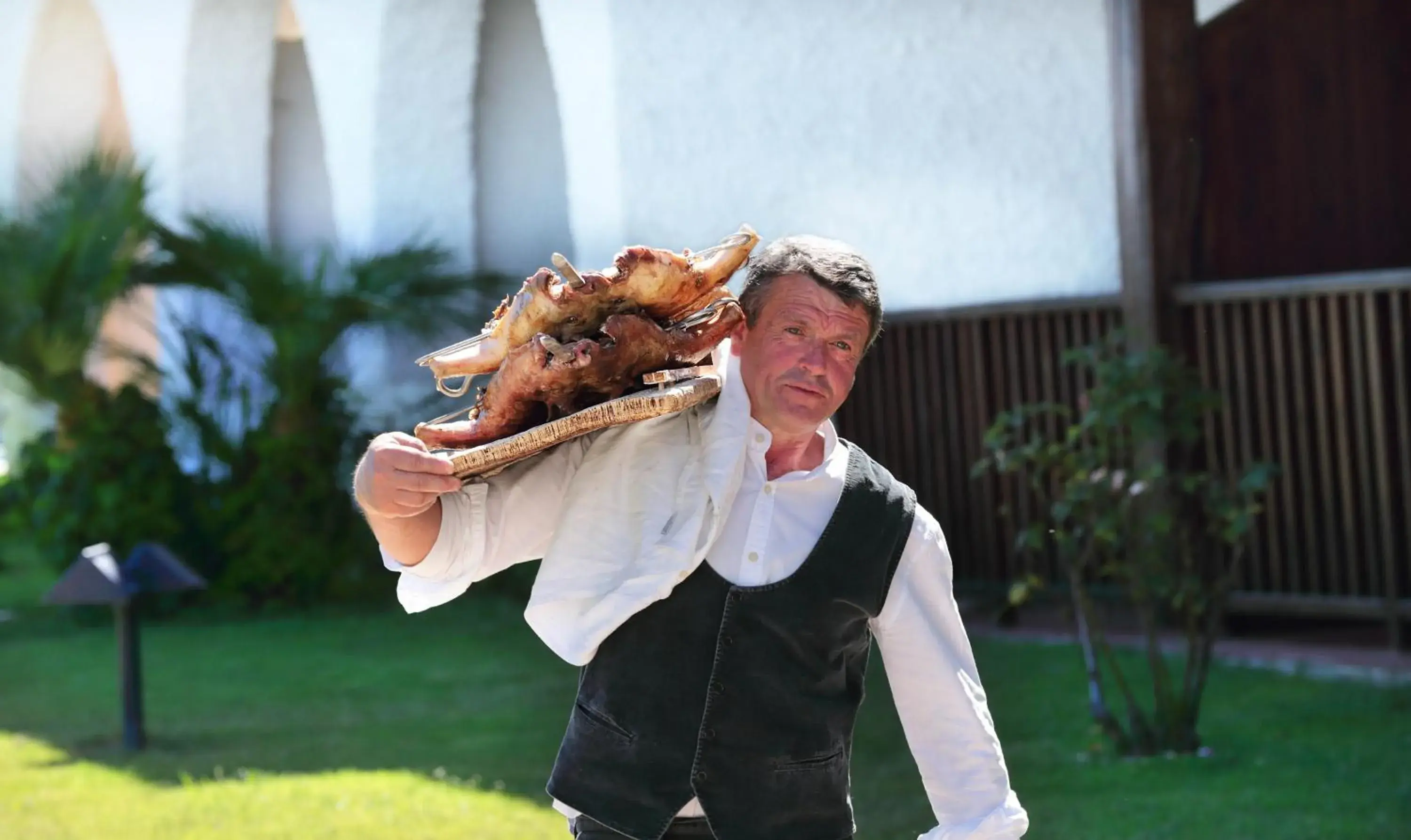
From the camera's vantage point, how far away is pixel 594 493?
2.71 m

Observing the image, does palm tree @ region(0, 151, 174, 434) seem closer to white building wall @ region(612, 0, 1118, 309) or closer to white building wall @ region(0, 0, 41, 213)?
white building wall @ region(612, 0, 1118, 309)

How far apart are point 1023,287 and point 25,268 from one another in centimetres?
588

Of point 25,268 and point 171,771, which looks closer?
point 171,771

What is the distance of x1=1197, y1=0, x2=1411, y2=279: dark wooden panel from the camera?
814cm

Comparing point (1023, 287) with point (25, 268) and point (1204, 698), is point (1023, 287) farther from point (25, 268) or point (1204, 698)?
point (25, 268)

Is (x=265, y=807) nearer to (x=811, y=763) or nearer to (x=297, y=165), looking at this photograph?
(x=811, y=763)

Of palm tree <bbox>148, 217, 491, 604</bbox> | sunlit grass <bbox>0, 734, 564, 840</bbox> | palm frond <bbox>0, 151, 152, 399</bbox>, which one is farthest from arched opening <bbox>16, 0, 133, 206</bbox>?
sunlit grass <bbox>0, 734, 564, 840</bbox>

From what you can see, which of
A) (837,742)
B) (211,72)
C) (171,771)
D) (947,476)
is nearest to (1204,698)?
(947,476)

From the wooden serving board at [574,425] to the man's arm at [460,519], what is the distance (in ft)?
0.22

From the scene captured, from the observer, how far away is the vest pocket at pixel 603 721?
2625 millimetres

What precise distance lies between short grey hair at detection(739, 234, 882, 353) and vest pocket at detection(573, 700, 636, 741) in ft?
2.15

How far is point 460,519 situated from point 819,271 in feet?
2.19

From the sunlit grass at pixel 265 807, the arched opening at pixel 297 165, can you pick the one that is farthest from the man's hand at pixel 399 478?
the arched opening at pixel 297 165

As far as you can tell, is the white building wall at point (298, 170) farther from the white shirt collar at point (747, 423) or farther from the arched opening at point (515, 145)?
the white shirt collar at point (747, 423)
